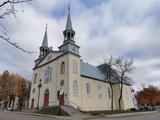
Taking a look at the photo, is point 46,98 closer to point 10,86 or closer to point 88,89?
point 88,89

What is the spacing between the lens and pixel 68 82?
1291 inches

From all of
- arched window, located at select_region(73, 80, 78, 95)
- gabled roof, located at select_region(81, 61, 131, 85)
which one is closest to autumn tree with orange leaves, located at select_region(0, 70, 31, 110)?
gabled roof, located at select_region(81, 61, 131, 85)

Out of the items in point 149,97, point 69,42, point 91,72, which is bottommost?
point 149,97

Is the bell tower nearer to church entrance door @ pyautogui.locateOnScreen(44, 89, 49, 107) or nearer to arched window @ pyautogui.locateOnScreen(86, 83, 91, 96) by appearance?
arched window @ pyautogui.locateOnScreen(86, 83, 91, 96)

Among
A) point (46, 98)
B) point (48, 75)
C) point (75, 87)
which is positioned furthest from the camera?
point (48, 75)

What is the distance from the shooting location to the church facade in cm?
3359

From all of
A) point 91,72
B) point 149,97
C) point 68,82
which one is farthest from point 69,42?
point 149,97

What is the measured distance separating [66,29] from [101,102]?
1626 centimetres

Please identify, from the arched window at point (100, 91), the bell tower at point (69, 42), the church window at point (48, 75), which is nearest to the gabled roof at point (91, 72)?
the arched window at point (100, 91)

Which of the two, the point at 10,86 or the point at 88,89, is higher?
the point at 10,86

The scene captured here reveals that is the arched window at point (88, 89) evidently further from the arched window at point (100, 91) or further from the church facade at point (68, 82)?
the arched window at point (100, 91)

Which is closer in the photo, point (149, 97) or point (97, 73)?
point (97, 73)

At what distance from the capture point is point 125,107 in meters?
45.3

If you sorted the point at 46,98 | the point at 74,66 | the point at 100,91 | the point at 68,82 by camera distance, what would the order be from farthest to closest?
the point at 100,91 < the point at 46,98 < the point at 74,66 < the point at 68,82
